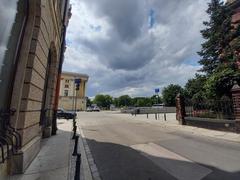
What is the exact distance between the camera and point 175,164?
5.58 meters

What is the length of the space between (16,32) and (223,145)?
9288 millimetres

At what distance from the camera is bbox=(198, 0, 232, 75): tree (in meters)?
17.8

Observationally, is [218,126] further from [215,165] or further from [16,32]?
[16,32]

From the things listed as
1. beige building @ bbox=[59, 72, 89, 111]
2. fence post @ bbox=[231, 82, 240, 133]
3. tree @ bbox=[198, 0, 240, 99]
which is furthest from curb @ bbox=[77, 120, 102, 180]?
beige building @ bbox=[59, 72, 89, 111]

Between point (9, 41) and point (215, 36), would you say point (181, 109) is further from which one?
point (9, 41)

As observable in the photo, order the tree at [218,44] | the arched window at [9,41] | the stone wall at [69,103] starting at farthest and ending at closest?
1. the stone wall at [69,103]
2. the tree at [218,44]
3. the arched window at [9,41]

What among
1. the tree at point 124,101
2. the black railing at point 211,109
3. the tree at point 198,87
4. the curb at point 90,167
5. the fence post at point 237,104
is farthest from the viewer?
the tree at point 124,101

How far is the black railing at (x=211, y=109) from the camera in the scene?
11719 mm

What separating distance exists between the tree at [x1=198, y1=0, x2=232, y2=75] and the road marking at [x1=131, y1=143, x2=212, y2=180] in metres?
13.6

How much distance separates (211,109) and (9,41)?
13.2m

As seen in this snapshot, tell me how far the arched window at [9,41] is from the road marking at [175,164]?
16.1 ft

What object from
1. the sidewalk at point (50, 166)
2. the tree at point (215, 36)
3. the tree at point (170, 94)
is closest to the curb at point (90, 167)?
the sidewalk at point (50, 166)

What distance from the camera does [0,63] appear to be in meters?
4.43

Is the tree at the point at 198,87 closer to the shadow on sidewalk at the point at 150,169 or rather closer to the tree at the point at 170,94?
the shadow on sidewalk at the point at 150,169
